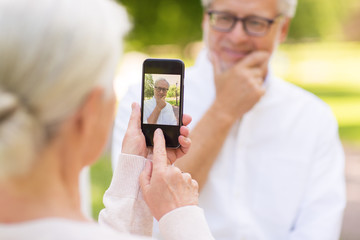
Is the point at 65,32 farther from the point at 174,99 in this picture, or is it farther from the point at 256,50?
the point at 256,50

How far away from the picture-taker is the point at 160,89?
1849mm

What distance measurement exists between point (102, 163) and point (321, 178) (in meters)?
6.54

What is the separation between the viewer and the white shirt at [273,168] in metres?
2.60

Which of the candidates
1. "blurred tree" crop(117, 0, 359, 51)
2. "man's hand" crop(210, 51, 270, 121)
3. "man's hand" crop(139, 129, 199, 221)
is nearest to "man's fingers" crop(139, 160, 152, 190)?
"man's hand" crop(139, 129, 199, 221)

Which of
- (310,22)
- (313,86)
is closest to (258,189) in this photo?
(313,86)

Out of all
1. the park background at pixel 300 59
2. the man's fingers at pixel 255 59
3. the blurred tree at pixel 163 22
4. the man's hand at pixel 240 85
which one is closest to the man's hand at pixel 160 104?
the park background at pixel 300 59

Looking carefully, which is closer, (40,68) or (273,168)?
Result: (40,68)

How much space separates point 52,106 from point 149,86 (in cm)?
72

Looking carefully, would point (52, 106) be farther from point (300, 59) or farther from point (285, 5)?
point (300, 59)

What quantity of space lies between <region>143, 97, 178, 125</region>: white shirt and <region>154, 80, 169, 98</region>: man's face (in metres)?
0.03

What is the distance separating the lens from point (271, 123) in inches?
112

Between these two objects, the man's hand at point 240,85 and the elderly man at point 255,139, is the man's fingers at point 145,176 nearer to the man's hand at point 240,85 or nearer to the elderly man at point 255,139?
the elderly man at point 255,139

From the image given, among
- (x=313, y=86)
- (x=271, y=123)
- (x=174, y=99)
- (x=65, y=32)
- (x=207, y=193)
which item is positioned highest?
(x=65, y=32)

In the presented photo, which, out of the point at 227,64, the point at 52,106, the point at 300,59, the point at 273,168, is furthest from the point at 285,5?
the point at 300,59
